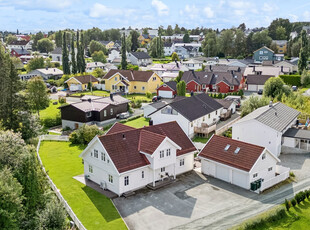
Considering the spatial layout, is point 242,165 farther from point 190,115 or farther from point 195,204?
point 190,115

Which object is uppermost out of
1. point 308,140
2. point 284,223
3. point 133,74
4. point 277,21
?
point 277,21

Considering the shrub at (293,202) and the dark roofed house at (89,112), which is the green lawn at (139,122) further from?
the shrub at (293,202)

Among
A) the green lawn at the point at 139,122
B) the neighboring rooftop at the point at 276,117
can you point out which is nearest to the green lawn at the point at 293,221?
the neighboring rooftop at the point at 276,117

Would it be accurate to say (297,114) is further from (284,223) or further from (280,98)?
(284,223)

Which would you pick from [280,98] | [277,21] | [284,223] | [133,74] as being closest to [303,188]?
[284,223]

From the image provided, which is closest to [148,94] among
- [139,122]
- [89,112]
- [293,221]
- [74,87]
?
[74,87]
